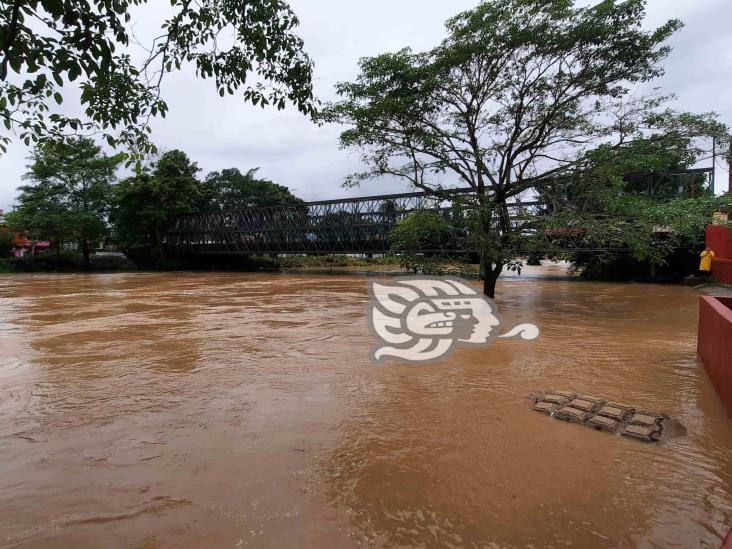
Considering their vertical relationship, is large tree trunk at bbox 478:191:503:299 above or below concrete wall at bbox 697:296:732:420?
above

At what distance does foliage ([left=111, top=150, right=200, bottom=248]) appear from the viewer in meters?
33.9

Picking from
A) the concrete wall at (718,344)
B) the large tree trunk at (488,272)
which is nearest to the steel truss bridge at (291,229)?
the large tree trunk at (488,272)

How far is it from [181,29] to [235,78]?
0.50 m

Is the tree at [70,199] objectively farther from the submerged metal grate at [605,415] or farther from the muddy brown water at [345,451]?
the submerged metal grate at [605,415]

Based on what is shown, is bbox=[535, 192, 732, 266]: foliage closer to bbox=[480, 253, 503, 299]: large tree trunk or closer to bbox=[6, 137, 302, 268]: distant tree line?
bbox=[480, 253, 503, 299]: large tree trunk

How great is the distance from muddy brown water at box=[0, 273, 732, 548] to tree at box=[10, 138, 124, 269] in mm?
29657

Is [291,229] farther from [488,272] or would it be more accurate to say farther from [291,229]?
[488,272]

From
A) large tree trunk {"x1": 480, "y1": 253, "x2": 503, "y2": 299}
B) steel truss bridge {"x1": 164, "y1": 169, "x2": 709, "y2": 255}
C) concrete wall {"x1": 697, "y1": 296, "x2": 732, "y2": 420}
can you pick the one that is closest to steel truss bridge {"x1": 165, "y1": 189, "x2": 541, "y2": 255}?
steel truss bridge {"x1": 164, "y1": 169, "x2": 709, "y2": 255}

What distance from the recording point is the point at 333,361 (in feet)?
21.8

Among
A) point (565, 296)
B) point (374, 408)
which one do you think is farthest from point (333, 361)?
point (565, 296)

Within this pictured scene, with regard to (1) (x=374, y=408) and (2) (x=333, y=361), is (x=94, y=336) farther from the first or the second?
(1) (x=374, y=408)

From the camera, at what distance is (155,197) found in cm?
3466

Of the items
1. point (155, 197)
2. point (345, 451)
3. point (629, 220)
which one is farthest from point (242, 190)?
point (345, 451)

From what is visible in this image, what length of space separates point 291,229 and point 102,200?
15.3 metres
